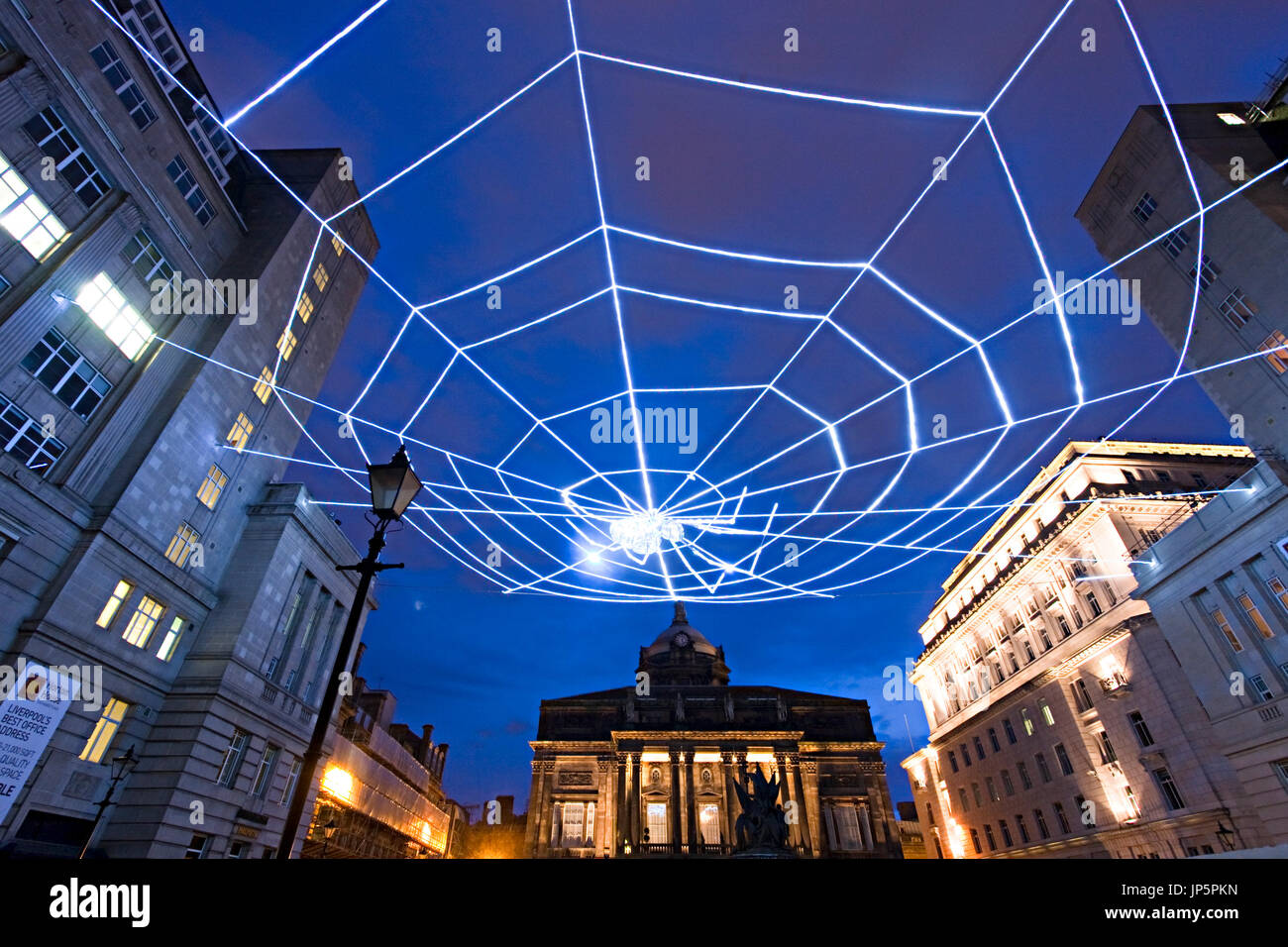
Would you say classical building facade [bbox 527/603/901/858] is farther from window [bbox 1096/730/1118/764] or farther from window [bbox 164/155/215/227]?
window [bbox 164/155/215/227]

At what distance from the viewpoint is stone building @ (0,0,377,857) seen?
17016 mm

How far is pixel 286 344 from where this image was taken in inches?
1120

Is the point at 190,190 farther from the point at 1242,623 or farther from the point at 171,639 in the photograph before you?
the point at 1242,623

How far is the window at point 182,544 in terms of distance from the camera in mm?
21812

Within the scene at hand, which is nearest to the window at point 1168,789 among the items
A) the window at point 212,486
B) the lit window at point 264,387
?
the window at point 212,486

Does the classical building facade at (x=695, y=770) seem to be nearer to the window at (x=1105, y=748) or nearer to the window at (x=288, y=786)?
the window at (x=1105, y=748)

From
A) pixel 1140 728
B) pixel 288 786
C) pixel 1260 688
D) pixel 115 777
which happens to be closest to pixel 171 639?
pixel 115 777

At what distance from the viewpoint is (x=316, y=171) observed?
30.2 meters

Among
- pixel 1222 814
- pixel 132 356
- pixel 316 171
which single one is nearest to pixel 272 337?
pixel 132 356

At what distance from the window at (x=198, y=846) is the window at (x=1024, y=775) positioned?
46.2m

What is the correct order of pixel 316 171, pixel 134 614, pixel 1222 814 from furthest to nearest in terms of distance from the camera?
pixel 316 171
pixel 1222 814
pixel 134 614

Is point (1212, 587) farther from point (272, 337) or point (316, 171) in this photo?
point (316, 171)

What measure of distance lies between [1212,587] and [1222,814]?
1202 cm

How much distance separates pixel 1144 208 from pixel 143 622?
44.0m
